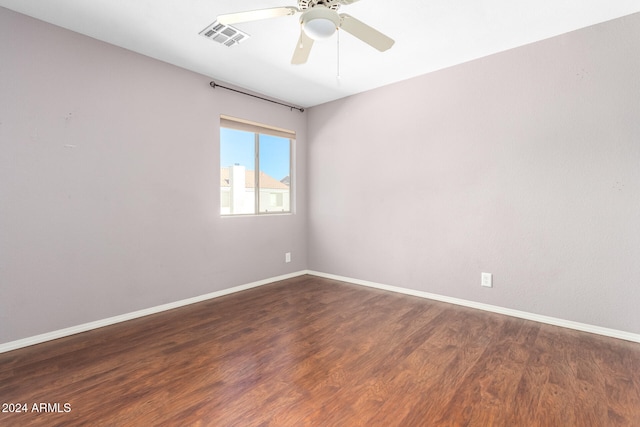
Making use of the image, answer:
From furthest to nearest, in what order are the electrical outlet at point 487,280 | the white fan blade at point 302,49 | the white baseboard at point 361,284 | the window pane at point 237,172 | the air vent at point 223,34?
1. the window pane at point 237,172
2. the electrical outlet at point 487,280
3. the air vent at point 223,34
4. the white baseboard at point 361,284
5. the white fan blade at point 302,49

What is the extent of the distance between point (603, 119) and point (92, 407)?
404 cm

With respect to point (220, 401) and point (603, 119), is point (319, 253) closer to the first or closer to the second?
point (220, 401)

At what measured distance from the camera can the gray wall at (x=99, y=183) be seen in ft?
7.29

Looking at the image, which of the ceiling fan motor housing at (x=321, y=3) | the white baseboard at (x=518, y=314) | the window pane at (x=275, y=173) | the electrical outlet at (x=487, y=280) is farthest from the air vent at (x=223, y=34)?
the electrical outlet at (x=487, y=280)

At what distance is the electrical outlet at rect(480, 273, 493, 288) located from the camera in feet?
9.60

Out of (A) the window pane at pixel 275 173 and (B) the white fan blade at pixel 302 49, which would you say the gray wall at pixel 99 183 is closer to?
(A) the window pane at pixel 275 173

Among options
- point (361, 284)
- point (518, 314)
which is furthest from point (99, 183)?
point (518, 314)

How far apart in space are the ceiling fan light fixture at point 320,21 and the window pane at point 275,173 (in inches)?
99.0

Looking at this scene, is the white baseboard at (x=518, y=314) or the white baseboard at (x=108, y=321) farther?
the white baseboard at (x=518, y=314)

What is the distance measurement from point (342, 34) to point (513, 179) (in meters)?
2.07

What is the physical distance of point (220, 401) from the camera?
1592mm

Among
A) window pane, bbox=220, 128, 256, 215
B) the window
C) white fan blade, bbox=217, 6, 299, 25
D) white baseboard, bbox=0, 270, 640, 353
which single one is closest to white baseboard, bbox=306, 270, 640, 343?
white baseboard, bbox=0, 270, 640, 353

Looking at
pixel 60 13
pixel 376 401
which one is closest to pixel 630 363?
pixel 376 401

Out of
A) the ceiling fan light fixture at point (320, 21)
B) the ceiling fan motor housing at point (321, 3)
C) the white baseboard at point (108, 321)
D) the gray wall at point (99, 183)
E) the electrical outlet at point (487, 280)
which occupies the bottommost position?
the white baseboard at point (108, 321)
